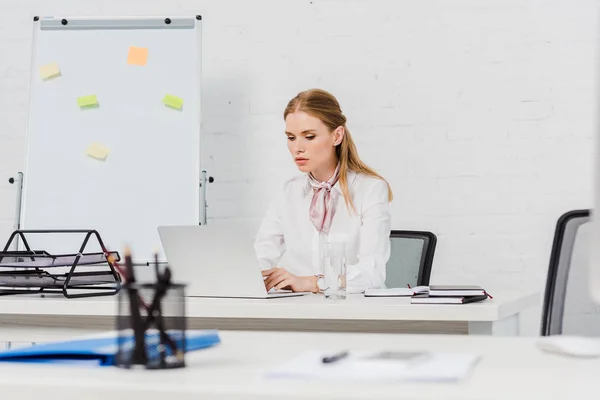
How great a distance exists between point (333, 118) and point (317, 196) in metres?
0.28

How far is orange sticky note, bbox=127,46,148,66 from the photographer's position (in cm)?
319

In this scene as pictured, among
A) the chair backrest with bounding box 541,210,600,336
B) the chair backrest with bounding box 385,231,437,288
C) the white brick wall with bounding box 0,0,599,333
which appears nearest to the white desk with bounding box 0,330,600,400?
the chair backrest with bounding box 541,210,600,336

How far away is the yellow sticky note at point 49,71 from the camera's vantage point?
10.5ft

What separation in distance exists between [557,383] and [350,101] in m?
2.64

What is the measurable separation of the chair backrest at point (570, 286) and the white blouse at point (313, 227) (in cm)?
68

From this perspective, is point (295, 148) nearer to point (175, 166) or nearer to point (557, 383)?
point (175, 166)

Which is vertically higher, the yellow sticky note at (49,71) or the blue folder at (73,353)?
the yellow sticky note at (49,71)

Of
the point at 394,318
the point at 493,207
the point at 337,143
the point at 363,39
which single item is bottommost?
the point at 394,318

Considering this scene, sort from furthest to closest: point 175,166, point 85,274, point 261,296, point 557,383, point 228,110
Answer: point 228,110, point 175,166, point 85,274, point 261,296, point 557,383

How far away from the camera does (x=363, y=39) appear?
3.30 meters

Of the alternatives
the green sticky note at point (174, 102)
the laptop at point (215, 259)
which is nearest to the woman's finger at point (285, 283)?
the laptop at point (215, 259)

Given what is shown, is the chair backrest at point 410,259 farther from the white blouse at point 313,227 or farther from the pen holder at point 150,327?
the pen holder at point 150,327

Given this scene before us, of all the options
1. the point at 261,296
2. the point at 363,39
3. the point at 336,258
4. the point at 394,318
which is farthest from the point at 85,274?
the point at 363,39

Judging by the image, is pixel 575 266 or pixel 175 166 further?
pixel 175 166
